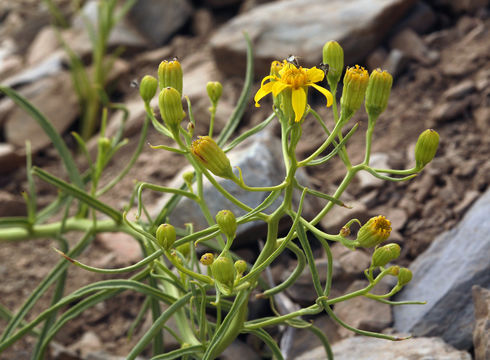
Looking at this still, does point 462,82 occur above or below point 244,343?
above

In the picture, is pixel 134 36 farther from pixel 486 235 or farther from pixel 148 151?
pixel 486 235

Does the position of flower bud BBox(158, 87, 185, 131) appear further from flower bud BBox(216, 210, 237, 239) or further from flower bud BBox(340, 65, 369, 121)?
flower bud BBox(340, 65, 369, 121)

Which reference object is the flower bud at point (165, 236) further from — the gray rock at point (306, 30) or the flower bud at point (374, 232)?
the gray rock at point (306, 30)

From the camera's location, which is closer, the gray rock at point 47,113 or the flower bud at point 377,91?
the flower bud at point 377,91

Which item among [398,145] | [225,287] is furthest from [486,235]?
[225,287]

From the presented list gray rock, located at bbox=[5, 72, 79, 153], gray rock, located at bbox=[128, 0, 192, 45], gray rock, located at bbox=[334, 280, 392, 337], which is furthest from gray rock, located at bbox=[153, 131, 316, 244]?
gray rock, located at bbox=[128, 0, 192, 45]

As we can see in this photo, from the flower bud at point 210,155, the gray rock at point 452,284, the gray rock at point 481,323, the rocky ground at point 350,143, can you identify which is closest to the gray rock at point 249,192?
the rocky ground at point 350,143

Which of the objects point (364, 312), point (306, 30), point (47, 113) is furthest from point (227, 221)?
point (47, 113)
